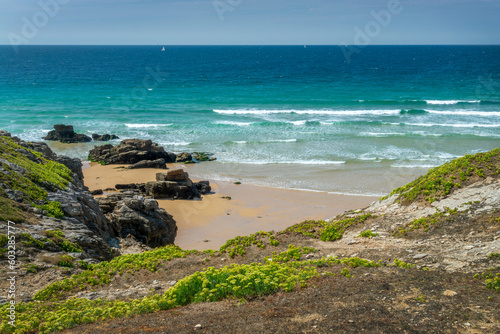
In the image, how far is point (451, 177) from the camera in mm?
13828

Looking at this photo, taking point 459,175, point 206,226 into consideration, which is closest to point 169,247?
point 206,226

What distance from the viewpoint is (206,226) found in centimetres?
2094

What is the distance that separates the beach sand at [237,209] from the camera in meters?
20.1

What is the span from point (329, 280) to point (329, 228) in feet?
14.6

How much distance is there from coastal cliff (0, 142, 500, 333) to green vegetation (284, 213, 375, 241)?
0.05 m

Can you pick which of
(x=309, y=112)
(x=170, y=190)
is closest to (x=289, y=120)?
(x=309, y=112)

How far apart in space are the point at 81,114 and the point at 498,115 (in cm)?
5125

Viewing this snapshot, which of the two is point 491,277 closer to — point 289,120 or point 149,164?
point 149,164

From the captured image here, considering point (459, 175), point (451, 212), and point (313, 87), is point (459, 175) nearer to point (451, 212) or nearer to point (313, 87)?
point (451, 212)

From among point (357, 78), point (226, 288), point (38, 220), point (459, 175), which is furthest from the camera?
point (357, 78)

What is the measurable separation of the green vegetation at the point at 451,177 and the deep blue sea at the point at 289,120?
475 inches

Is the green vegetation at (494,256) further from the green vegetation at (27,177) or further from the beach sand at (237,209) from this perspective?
the green vegetation at (27,177)

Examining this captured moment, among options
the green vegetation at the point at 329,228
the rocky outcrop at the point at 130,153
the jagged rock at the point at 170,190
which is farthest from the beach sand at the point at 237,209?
the green vegetation at the point at 329,228

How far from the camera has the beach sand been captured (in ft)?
66.1
